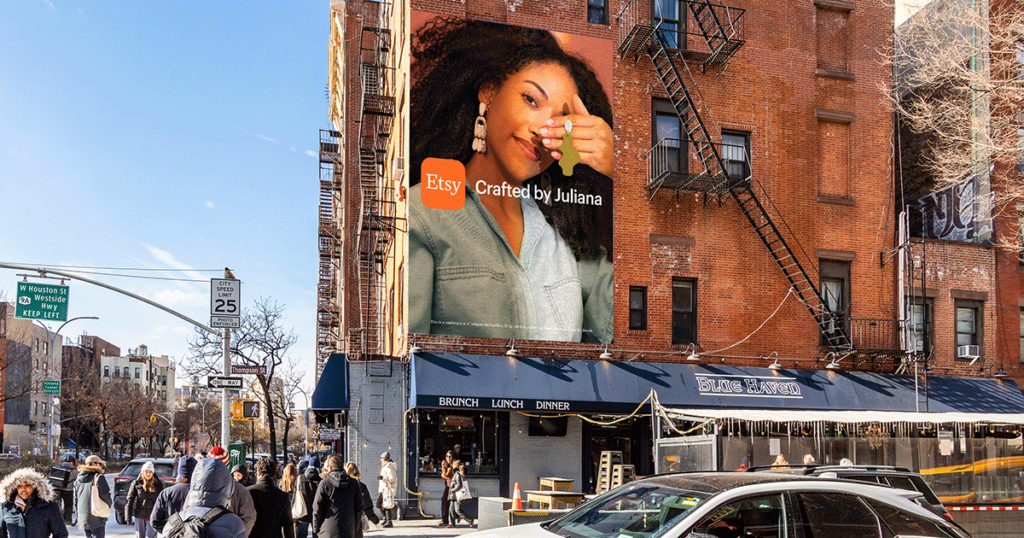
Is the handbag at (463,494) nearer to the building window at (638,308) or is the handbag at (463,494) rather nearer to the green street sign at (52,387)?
the building window at (638,308)

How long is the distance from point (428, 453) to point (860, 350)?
11522mm

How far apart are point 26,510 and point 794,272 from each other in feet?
62.3

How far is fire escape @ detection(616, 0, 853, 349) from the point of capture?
21.2 metres

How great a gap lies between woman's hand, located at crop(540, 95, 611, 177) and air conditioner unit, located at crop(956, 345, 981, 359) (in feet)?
36.9

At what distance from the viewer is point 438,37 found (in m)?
20.5

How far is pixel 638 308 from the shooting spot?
2147cm

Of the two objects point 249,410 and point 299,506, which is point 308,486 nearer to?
point 299,506

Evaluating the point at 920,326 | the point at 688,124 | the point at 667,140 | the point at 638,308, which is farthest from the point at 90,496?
the point at 920,326

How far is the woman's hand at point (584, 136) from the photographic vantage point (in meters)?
21.0

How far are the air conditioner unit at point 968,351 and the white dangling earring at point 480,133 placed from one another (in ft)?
47.5

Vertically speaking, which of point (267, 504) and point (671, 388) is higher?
point (671, 388)

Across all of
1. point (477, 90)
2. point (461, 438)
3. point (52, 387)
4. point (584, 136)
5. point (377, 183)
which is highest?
point (477, 90)

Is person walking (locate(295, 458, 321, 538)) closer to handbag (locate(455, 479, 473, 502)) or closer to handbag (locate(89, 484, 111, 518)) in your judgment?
handbag (locate(89, 484, 111, 518))

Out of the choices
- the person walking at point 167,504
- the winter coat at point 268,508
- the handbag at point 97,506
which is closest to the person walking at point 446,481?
the handbag at point 97,506
